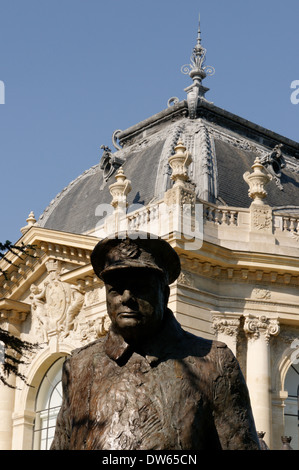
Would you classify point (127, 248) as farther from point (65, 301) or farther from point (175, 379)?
point (65, 301)

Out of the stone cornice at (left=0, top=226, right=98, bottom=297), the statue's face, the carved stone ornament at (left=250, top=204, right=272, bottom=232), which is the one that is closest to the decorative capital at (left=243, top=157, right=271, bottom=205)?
the carved stone ornament at (left=250, top=204, right=272, bottom=232)

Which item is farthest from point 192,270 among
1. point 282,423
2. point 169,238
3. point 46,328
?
point 46,328

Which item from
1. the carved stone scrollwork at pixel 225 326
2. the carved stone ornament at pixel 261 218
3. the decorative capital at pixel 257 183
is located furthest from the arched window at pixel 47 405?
the decorative capital at pixel 257 183

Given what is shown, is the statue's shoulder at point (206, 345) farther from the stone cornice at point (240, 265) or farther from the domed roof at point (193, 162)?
the domed roof at point (193, 162)

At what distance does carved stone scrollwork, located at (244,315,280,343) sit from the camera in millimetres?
25844

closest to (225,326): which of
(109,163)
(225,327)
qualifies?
(225,327)

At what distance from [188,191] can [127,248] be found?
2158cm

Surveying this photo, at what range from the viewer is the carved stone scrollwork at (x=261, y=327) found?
84.8ft

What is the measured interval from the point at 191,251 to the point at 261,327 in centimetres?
281

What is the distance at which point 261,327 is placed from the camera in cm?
2597

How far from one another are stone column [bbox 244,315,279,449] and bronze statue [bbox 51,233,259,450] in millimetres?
20788

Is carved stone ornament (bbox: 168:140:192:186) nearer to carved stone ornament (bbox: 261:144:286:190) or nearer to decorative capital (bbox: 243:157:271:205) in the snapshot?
decorative capital (bbox: 243:157:271:205)
